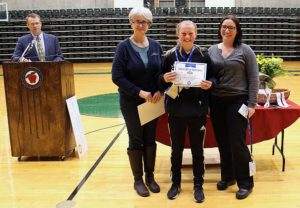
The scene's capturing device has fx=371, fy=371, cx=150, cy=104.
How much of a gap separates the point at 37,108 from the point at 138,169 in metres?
1.50

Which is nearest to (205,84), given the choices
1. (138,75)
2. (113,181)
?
(138,75)

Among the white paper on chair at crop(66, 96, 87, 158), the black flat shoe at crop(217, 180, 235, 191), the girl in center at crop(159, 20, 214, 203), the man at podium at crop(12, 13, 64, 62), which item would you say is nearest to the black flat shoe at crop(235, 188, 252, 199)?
the black flat shoe at crop(217, 180, 235, 191)

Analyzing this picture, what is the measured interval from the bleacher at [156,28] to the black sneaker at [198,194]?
11.3 metres

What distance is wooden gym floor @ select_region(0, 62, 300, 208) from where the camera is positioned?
3143 millimetres

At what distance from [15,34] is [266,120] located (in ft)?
41.8

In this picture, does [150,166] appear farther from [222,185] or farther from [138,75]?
[138,75]

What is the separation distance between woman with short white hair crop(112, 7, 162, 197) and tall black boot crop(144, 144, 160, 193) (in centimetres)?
1

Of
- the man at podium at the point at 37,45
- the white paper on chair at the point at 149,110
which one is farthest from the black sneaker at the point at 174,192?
the man at podium at the point at 37,45

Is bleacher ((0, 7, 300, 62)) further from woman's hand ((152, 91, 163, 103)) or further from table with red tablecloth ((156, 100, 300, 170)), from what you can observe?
woman's hand ((152, 91, 163, 103))

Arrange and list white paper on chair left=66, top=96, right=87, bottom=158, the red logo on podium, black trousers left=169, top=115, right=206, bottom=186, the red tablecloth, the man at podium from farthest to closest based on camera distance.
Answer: the man at podium
white paper on chair left=66, top=96, right=87, bottom=158
the red logo on podium
the red tablecloth
black trousers left=169, top=115, right=206, bottom=186

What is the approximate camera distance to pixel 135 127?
3170 mm

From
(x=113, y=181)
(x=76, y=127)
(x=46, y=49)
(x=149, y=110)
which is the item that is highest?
(x=46, y=49)

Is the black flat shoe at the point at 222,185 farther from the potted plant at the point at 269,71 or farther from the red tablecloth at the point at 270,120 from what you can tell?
the potted plant at the point at 269,71

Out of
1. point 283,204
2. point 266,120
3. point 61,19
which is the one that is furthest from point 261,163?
point 61,19
